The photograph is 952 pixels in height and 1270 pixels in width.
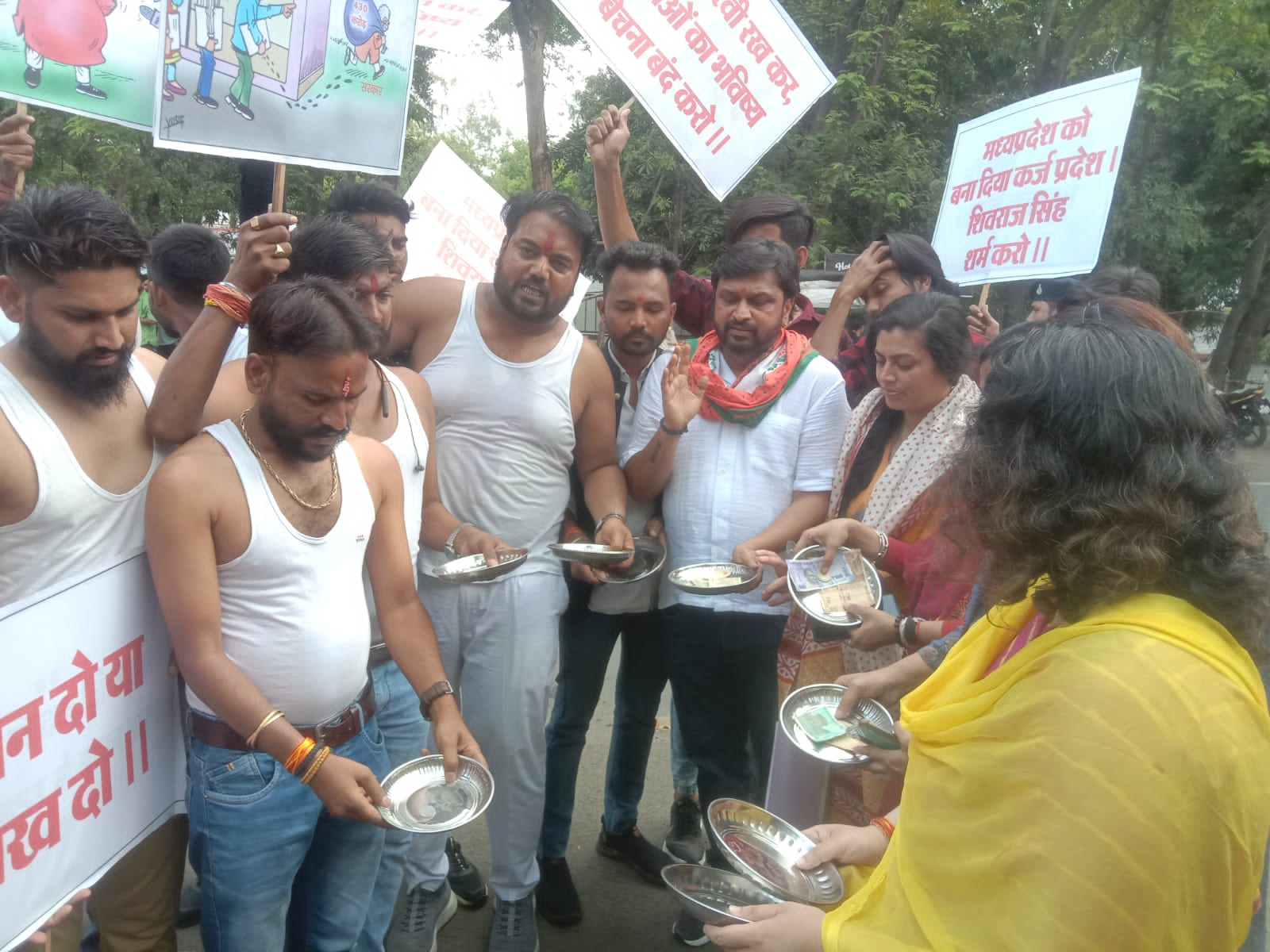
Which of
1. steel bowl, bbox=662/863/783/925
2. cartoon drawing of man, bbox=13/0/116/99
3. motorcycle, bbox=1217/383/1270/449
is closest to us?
steel bowl, bbox=662/863/783/925

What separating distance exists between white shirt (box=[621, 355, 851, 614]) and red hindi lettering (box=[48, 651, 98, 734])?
65.2 inches

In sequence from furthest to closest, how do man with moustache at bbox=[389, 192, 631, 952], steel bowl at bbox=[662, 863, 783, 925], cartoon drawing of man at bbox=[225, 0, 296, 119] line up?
man with moustache at bbox=[389, 192, 631, 952], cartoon drawing of man at bbox=[225, 0, 296, 119], steel bowl at bbox=[662, 863, 783, 925]

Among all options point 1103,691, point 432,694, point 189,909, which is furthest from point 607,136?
point 189,909

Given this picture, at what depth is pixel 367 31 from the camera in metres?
2.90

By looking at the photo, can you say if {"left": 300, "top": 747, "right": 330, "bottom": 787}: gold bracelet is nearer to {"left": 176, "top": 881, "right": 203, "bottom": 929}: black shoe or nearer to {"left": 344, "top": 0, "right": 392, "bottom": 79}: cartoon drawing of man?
{"left": 176, "top": 881, "right": 203, "bottom": 929}: black shoe

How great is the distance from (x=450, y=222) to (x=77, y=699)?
3974mm

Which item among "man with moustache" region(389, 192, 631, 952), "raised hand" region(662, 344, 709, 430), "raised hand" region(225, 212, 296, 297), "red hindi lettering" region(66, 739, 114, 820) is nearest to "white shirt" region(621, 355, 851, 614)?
"raised hand" region(662, 344, 709, 430)

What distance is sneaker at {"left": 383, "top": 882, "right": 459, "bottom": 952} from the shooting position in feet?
9.30

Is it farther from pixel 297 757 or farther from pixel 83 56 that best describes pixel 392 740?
pixel 83 56

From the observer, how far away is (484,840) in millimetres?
3498

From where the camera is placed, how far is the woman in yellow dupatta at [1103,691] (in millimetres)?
1105

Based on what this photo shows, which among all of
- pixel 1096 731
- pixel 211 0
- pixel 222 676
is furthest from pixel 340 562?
pixel 211 0

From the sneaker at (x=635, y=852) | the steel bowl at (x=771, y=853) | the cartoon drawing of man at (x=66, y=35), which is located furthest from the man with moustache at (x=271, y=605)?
the sneaker at (x=635, y=852)

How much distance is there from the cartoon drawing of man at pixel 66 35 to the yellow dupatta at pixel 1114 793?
9.86 ft
